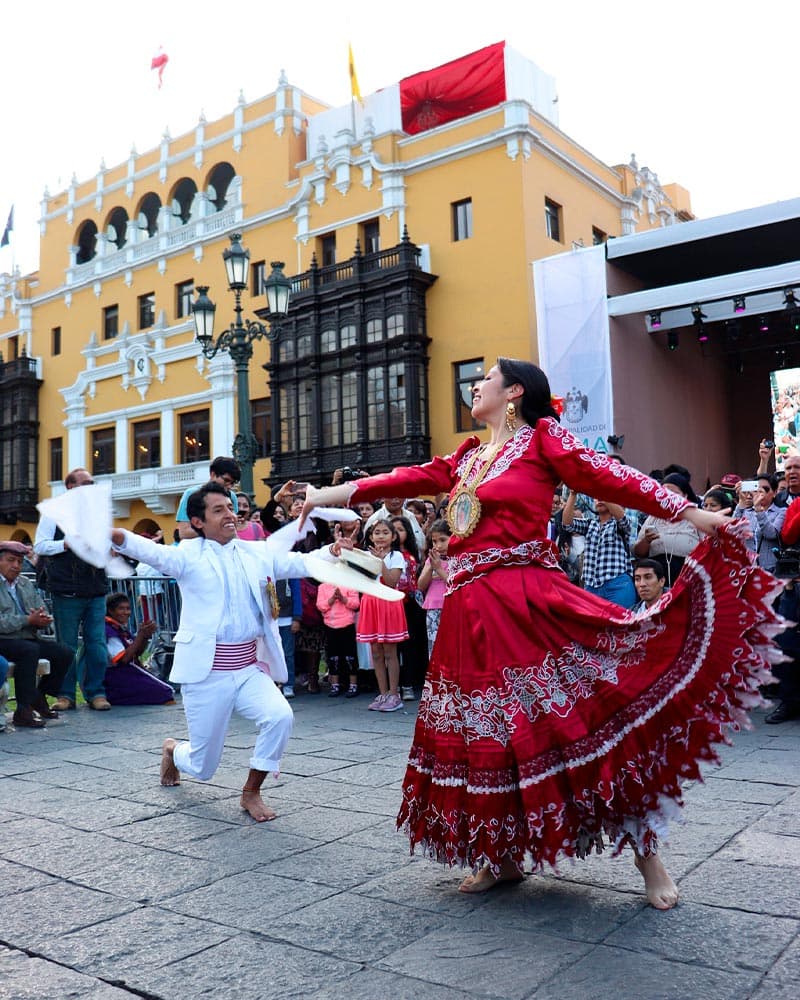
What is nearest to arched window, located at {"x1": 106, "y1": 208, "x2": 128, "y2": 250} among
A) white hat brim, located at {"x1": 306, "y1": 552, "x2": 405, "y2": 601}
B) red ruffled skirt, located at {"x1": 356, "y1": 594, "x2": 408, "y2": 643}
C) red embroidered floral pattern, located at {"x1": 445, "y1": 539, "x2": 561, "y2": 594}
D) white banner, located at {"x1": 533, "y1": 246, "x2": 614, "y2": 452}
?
white banner, located at {"x1": 533, "y1": 246, "x2": 614, "y2": 452}

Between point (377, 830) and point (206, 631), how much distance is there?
134 cm

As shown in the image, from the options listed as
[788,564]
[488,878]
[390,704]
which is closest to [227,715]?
[488,878]

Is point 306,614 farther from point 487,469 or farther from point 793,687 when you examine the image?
point 487,469

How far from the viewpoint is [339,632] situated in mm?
9039

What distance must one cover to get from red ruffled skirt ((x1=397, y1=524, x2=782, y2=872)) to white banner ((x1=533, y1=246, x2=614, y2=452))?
15.0 metres

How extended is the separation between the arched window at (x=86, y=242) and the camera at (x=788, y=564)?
105 feet

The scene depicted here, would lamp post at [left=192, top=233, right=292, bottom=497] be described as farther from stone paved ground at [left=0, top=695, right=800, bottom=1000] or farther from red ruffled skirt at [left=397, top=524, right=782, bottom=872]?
red ruffled skirt at [left=397, top=524, right=782, bottom=872]

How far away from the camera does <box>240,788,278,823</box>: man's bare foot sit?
4.50 metres

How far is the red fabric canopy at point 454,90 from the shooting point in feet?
79.5

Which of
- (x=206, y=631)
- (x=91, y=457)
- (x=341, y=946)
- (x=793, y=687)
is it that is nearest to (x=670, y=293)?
(x=793, y=687)

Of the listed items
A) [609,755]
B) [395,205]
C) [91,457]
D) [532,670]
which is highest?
[395,205]

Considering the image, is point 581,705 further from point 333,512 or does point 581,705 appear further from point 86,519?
point 86,519

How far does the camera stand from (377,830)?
13.9 feet

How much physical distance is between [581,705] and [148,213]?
105ft
